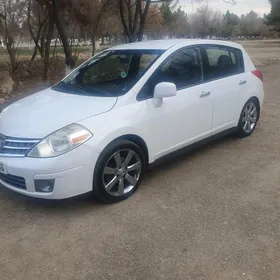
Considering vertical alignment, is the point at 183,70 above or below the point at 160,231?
above

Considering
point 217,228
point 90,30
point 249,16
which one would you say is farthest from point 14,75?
point 249,16

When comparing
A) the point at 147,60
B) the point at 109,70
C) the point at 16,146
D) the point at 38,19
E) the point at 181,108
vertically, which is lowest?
the point at 16,146

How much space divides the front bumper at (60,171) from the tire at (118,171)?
0.11m

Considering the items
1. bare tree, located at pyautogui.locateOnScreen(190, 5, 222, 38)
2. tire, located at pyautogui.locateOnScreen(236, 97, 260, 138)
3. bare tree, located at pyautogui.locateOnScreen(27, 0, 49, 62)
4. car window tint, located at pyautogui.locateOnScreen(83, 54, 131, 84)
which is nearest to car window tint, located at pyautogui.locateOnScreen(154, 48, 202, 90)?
car window tint, located at pyautogui.locateOnScreen(83, 54, 131, 84)

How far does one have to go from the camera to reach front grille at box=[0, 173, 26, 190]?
3096 millimetres

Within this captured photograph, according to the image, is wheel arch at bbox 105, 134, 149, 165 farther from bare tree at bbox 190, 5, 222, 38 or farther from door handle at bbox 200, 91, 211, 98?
bare tree at bbox 190, 5, 222, 38

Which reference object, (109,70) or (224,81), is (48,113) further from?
(224,81)

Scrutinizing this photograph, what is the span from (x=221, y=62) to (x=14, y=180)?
10.4ft

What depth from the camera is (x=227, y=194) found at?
11.7 ft

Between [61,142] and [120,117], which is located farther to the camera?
[120,117]

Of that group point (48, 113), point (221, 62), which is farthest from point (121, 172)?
point (221, 62)

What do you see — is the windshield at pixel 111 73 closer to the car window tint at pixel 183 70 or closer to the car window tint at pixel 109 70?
the car window tint at pixel 109 70

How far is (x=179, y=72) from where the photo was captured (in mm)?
4027

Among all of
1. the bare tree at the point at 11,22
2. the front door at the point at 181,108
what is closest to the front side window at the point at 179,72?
the front door at the point at 181,108
